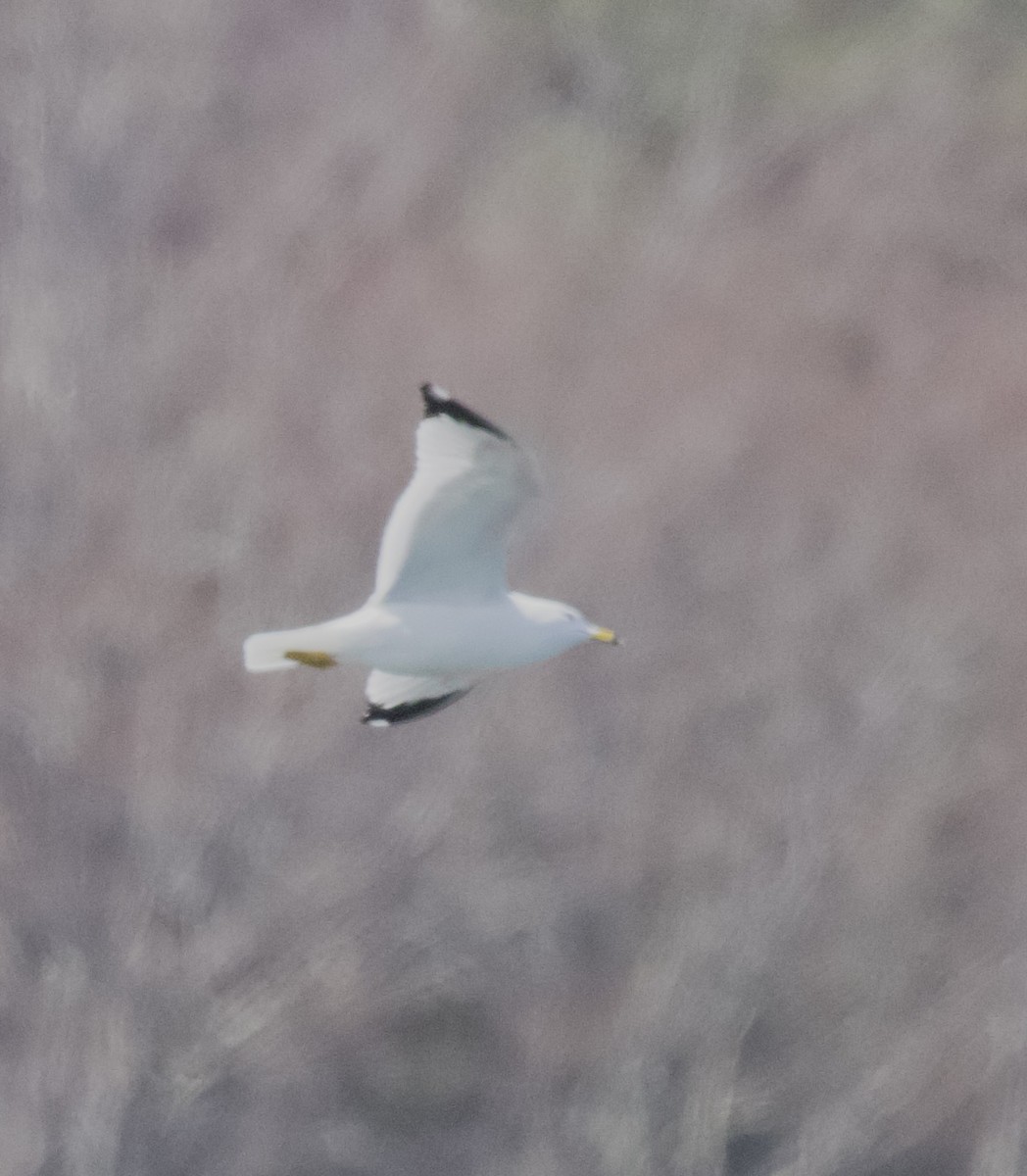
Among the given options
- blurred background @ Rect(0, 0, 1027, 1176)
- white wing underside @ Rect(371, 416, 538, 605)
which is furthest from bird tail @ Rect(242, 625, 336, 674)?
blurred background @ Rect(0, 0, 1027, 1176)

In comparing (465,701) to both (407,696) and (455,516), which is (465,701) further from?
(455,516)

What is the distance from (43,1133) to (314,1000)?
3.34 ft

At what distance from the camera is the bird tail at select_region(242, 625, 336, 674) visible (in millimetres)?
5820

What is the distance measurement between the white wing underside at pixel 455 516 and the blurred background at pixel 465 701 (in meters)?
4.80

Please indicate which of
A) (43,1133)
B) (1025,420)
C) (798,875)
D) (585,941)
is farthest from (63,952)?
(1025,420)

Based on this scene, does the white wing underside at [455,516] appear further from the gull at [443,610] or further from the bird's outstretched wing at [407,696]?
the bird's outstretched wing at [407,696]

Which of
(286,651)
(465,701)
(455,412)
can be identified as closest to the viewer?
(455,412)

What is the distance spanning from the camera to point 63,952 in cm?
1062

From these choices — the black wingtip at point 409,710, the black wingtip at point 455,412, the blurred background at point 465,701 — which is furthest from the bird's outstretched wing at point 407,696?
the blurred background at point 465,701

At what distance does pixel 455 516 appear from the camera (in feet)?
18.9

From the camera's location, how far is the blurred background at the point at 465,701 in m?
10.7

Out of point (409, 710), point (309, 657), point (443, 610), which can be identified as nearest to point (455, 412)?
point (443, 610)

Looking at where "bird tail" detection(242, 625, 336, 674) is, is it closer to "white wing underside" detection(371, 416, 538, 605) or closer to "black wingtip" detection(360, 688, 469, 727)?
"white wing underside" detection(371, 416, 538, 605)

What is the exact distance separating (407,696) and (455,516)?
608 mm
